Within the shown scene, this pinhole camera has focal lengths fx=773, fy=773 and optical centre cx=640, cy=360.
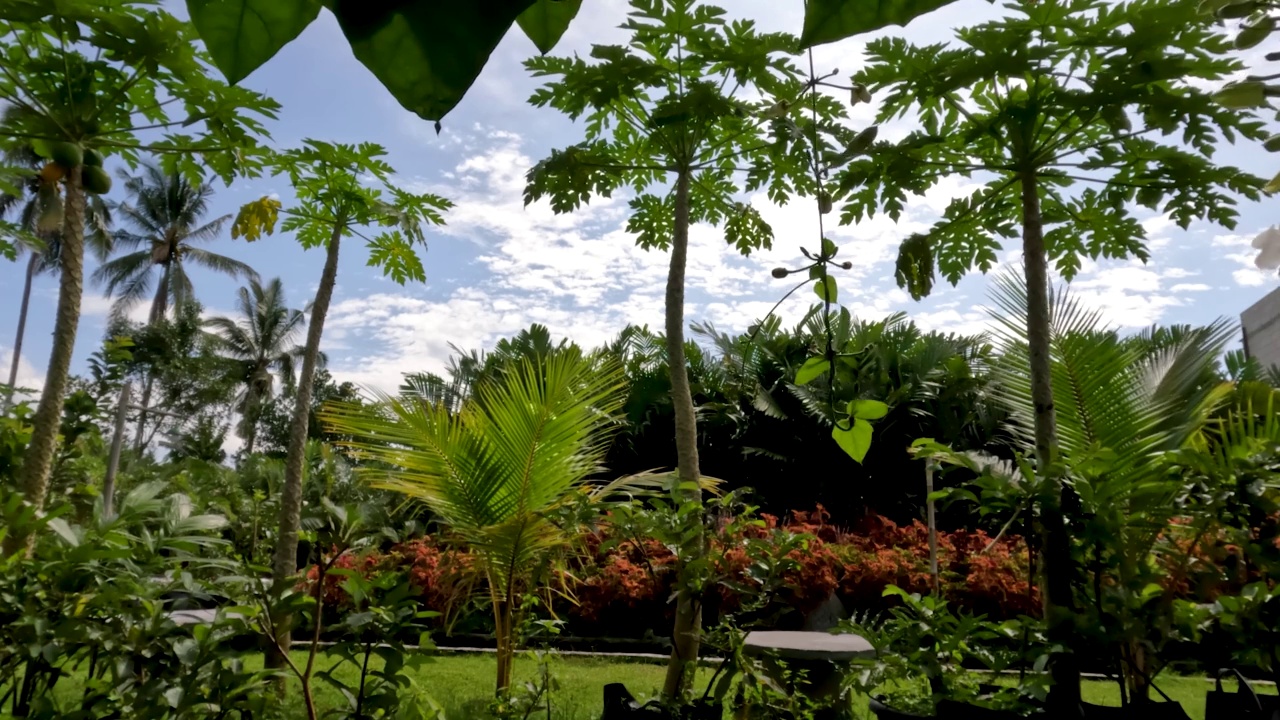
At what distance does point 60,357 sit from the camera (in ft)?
11.2

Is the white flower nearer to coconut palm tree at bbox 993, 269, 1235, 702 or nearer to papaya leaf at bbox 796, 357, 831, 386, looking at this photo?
papaya leaf at bbox 796, 357, 831, 386

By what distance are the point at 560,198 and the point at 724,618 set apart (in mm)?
1960

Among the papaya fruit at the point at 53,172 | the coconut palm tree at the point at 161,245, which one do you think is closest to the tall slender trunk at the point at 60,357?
the papaya fruit at the point at 53,172

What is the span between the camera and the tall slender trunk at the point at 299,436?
165 inches

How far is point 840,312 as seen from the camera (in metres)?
0.97

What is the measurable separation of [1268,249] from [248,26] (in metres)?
1.02

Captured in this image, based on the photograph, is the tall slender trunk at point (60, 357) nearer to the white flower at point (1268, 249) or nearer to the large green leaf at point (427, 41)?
the large green leaf at point (427, 41)

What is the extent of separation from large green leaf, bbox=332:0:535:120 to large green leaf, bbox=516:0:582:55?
0.07m

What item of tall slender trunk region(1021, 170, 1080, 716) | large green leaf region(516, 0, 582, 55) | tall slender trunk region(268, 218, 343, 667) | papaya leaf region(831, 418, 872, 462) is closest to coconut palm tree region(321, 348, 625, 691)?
tall slender trunk region(268, 218, 343, 667)

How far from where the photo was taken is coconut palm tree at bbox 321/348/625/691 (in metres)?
3.34

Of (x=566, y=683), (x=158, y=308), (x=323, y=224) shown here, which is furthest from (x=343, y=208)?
(x=158, y=308)

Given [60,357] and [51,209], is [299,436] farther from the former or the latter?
[51,209]

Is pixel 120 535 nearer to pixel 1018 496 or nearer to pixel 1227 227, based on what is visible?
pixel 1018 496

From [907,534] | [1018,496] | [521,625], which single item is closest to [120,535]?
[521,625]
